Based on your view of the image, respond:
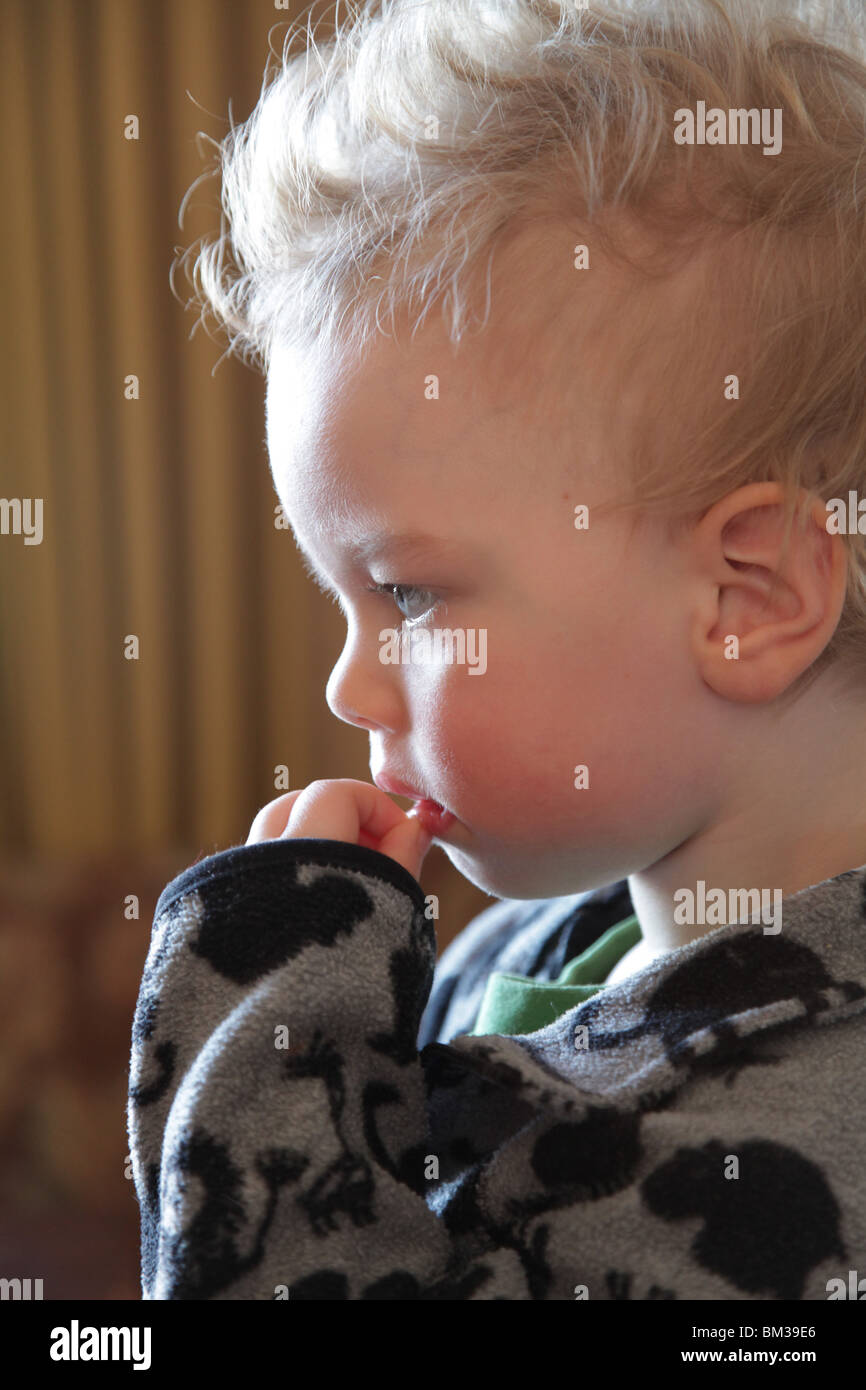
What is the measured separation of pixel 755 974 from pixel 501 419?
316mm

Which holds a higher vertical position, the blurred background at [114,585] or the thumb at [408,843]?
the blurred background at [114,585]

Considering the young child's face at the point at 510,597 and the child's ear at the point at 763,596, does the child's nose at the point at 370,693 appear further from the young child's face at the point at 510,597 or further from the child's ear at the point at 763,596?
the child's ear at the point at 763,596

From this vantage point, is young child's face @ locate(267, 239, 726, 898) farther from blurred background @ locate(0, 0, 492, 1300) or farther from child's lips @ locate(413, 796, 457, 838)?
blurred background @ locate(0, 0, 492, 1300)

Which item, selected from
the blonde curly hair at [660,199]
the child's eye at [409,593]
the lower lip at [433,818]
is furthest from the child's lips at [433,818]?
the blonde curly hair at [660,199]

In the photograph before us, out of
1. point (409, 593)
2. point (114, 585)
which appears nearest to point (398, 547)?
point (409, 593)

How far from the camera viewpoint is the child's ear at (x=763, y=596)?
655 mm

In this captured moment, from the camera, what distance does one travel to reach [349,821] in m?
0.73

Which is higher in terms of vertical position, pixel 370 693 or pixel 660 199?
pixel 660 199

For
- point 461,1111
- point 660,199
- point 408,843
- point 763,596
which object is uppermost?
Result: point 660,199

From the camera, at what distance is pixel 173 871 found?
1.46 meters

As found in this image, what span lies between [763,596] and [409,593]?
0.64 feet

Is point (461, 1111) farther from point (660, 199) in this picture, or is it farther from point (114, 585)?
point (114, 585)

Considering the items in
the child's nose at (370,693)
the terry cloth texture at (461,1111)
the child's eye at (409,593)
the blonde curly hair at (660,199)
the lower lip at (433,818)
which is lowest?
the terry cloth texture at (461,1111)

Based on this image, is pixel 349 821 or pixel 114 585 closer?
pixel 349 821
